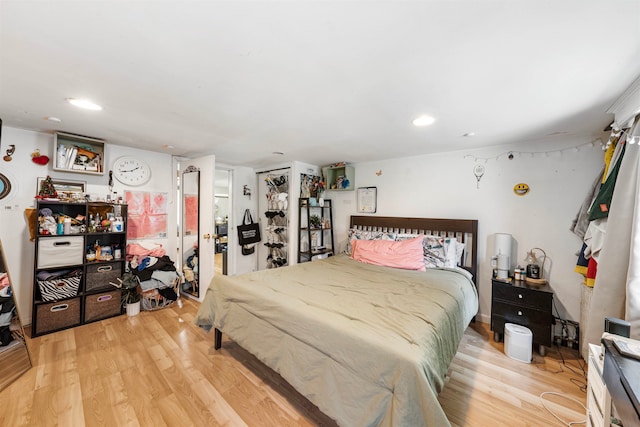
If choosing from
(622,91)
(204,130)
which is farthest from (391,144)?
(204,130)

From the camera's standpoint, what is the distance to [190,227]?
12.2ft

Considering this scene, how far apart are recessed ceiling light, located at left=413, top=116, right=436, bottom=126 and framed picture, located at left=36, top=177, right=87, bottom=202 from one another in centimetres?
375

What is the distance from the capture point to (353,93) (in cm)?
163

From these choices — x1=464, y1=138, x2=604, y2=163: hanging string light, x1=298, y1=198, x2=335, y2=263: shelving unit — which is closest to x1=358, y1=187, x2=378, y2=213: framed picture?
x1=298, y1=198, x2=335, y2=263: shelving unit

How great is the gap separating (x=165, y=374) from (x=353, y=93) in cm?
263

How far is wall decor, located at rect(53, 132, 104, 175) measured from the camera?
2.61 m

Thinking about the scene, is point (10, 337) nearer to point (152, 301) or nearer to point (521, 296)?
point (152, 301)

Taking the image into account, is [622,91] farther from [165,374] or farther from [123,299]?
[123,299]

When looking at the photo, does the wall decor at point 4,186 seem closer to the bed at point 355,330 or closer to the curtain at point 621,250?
the bed at point 355,330

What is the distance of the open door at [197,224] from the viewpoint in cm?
326

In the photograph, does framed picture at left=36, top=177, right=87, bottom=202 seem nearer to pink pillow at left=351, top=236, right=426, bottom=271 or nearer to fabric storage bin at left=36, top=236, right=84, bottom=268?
fabric storage bin at left=36, top=236, right=84, bottom=268

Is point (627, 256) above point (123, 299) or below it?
above

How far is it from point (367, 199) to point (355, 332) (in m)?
2.78

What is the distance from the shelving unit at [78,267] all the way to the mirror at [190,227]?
0.80 metres
